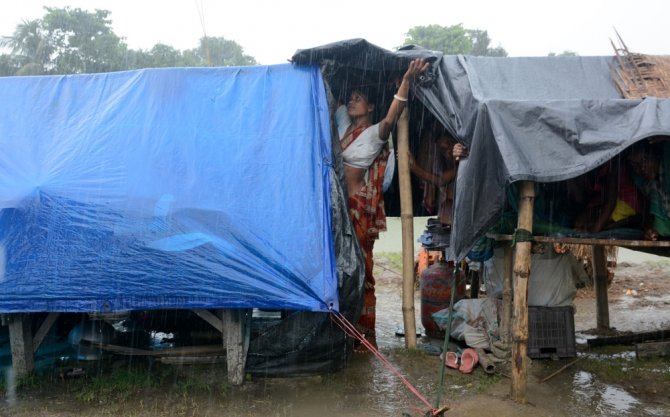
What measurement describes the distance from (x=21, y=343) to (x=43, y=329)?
220 mm

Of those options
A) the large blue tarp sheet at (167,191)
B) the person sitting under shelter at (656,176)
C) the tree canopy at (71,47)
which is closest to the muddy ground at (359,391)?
the large blue tarp sheet at (167,191)

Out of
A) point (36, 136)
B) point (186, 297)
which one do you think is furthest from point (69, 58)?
point (186, 297)

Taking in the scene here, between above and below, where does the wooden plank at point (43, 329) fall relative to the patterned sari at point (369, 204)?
below

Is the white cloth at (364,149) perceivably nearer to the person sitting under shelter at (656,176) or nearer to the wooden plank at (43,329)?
the person sitting under shelter at (656,176)

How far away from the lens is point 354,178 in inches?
211

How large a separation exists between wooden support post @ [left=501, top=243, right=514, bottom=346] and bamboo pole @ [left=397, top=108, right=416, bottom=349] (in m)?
0.86

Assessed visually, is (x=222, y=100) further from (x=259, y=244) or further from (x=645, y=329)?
(x=645, y=329)

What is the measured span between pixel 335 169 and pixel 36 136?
264cm

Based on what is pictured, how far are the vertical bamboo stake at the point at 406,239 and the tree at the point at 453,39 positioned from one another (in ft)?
90.3

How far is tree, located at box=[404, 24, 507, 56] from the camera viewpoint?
1264 inches

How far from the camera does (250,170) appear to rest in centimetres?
469

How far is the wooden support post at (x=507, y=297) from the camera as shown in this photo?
527cm

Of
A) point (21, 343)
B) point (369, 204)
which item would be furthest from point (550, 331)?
point (21, 343)

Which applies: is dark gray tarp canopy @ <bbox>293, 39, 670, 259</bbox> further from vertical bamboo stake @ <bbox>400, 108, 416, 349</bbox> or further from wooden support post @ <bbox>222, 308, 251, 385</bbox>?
wooden support post @ <bbox>222, 308, 251, 385</bbox>
